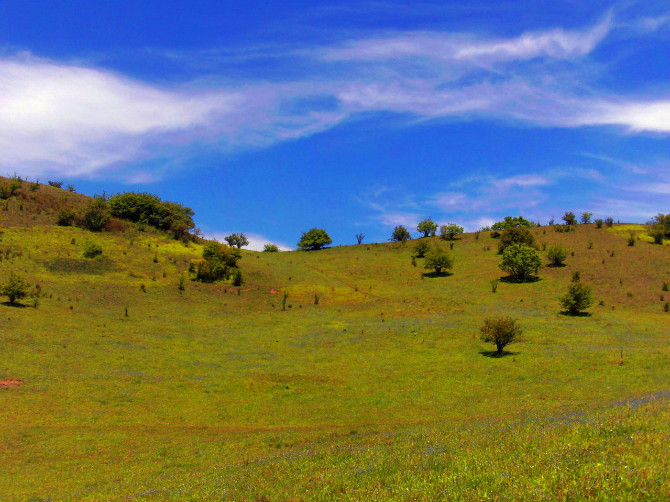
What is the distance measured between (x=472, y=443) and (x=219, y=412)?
19.6m

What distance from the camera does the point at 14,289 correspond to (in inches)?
1841

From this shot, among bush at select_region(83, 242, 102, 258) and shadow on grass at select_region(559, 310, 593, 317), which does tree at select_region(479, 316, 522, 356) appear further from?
bush at select_region(83, 242, 102, 258)

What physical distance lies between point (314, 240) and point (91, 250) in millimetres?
56915

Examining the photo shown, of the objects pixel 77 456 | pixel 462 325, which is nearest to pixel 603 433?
pixel 77 456

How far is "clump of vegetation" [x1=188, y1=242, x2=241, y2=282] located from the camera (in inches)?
2908

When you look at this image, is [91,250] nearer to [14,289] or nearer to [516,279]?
[14,289]

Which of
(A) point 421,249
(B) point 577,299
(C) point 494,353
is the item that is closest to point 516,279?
(B) point 577,299

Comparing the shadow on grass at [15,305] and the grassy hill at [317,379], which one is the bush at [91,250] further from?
the shadow on grass at [15,305]

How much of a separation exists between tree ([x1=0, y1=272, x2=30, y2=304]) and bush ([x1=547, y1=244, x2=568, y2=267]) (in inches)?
3080

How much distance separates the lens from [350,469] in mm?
11719

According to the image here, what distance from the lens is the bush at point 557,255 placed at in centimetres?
8075

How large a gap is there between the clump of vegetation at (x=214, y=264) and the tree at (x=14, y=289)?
27489 mm

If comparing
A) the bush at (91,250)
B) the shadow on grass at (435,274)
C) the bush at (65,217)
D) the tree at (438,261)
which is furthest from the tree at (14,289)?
the tree at (438,261)

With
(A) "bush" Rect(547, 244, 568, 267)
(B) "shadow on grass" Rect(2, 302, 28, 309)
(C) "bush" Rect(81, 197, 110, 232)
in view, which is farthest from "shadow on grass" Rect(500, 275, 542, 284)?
(C) "bush" Rect(81, 197, 110, 232)
